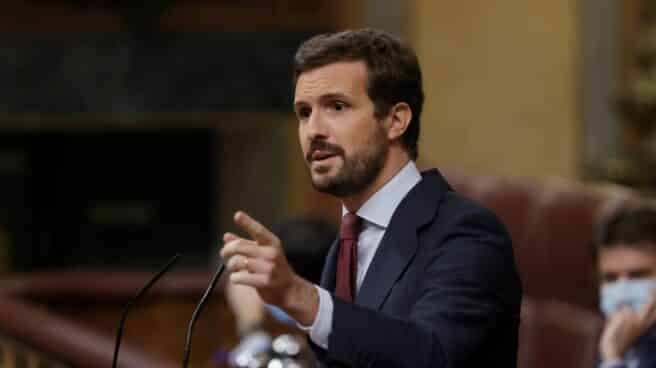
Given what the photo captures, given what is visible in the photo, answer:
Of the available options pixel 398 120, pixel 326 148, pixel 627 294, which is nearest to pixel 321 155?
pixel 326 148

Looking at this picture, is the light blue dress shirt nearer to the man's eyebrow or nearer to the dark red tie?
the dark red tie

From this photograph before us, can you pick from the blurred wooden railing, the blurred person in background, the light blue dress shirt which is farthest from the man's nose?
the blurred wooden railing

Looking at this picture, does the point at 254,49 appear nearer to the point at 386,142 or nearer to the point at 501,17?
the point at 501,17

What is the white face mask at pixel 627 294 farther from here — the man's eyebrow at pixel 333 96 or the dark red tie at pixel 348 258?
the man's eyebrow at pixel 333 96

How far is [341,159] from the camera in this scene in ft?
4.82

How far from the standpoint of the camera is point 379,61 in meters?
1.49

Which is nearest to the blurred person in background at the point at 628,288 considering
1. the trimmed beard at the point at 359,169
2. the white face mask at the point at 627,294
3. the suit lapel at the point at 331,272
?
the white face mask at the point at 627,294

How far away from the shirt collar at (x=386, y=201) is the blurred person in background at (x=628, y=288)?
106 cm

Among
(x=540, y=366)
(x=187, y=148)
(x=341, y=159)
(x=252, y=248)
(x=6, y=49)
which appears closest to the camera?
(x=252, y=248)

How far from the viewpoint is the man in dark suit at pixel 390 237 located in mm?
1349

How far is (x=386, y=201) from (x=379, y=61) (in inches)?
6.6

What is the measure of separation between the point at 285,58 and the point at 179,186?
4.23ft

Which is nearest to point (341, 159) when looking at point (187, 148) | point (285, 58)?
point (285, 58)

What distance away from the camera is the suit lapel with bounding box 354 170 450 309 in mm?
1486
